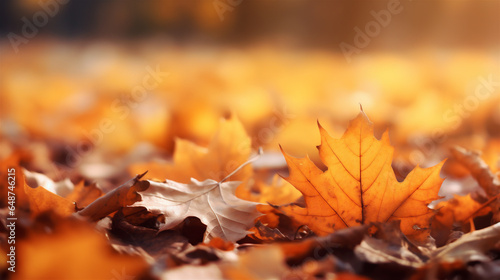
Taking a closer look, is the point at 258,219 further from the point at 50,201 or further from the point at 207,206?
the point at 50,201

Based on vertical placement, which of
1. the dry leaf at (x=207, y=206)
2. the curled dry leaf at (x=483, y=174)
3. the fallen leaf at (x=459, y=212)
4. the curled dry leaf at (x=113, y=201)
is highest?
the curled dry leaf at (x=483, y=174)

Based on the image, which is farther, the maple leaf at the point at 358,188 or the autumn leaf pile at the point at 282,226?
the maple leaf at the point at 358,188

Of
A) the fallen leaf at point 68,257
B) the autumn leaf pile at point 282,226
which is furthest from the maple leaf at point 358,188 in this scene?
the fallen leaf at point 68,257

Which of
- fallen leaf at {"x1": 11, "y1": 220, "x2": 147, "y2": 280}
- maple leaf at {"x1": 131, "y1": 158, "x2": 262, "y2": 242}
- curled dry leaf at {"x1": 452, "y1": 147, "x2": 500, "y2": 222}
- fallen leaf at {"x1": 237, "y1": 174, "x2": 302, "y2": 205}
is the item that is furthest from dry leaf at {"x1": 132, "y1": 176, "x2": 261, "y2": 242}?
curled dry leaf at {"x1": 452, "y1": 147, "x2": 500, "y2": 222}

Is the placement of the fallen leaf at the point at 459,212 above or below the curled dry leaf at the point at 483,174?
below

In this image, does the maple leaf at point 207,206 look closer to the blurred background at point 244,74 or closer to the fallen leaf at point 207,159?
the fallen leaf at point 207,159

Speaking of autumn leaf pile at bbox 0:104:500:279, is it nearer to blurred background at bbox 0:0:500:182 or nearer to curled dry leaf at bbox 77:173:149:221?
curled dry leaf at bbox 77:173:149:221

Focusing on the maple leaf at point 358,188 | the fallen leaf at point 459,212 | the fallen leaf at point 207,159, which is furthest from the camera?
the fallen leaf at point 207,159
